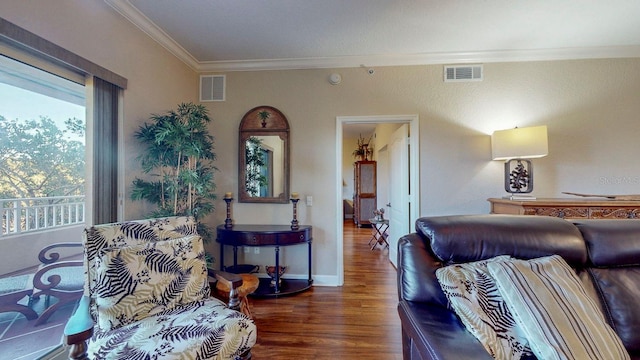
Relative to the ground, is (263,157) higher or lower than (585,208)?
higher

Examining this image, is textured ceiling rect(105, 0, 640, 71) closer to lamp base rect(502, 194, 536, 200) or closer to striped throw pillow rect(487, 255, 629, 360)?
lamp base rect(502, 194, 536, 200)

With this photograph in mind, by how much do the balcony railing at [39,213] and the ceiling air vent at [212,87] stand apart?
72.4 inches

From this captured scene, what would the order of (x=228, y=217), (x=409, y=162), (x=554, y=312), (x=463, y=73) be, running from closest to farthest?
1. (x=554, y=312)
2. (x=463, y=73)
3. (x=228, y=217)
4. (x=409, y=162)

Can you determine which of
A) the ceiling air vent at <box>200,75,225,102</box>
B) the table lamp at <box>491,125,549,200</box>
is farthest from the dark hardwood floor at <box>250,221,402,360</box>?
the ceiling air vent at <box>200,75,225,102</box>

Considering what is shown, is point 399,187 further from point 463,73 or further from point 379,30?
point 379,30

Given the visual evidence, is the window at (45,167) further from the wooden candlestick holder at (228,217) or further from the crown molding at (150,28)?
the wooden candlestick holder at (228,217)

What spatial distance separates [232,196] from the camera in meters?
3.20

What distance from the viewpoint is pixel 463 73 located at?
9.84 ft

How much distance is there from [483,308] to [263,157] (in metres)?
2.70

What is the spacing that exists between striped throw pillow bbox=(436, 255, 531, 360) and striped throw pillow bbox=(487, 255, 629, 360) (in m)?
0.04

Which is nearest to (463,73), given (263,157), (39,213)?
(263,157)

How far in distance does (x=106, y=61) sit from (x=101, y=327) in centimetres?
192

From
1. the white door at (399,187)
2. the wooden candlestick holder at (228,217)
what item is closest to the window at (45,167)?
the wooden candlestick holder at (228,217)

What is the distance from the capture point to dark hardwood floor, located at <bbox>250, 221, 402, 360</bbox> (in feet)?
6.34
